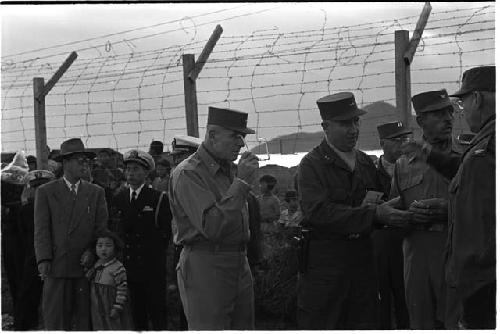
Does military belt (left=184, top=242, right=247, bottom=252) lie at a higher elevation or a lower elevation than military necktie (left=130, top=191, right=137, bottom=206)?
lower

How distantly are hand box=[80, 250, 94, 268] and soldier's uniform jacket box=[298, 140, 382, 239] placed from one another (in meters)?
2.10

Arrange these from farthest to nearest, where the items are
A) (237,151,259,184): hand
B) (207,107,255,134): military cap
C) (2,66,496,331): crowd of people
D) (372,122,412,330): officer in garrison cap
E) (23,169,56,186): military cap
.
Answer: (23,169,56,186): military cap, (372,122,412,330): officer in garrison cap, (207,107,255,134): military cap, (237,151,259,184): hand, (2,66,496,331): crowd of people

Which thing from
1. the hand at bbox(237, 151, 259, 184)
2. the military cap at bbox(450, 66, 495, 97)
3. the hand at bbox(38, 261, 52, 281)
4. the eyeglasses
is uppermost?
the military cap at bbox(450, 66, 495, 97)

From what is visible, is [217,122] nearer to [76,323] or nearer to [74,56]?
[76,323]

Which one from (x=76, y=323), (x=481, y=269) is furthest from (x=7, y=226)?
(x=481, y=269)

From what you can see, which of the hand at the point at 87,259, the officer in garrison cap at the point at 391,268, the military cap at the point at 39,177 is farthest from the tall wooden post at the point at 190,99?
the officer in garrison cap at the point at 391,268

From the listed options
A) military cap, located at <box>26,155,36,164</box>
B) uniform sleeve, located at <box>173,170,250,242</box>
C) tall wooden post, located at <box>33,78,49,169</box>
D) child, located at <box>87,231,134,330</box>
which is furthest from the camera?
military cap, located at <box>26,155,36,164</box>

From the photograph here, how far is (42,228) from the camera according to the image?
6660 mm

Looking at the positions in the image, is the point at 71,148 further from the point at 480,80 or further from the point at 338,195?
the point at 480,80

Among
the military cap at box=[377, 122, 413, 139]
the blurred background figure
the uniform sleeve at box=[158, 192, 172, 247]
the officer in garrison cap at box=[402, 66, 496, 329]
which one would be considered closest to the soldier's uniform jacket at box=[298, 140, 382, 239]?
the officer in garrison cap at box=[402, 66, 496, 329]

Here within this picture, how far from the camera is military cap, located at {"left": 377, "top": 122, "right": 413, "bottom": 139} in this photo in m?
6.92

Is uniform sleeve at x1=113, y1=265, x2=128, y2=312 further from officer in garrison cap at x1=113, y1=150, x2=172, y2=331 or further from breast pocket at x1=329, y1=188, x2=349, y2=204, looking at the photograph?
breast pocket at x1=329, y1=188, x2=349, y2=204

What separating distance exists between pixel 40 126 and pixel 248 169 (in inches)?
217

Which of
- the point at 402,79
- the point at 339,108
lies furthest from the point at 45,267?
the point at 402,79
